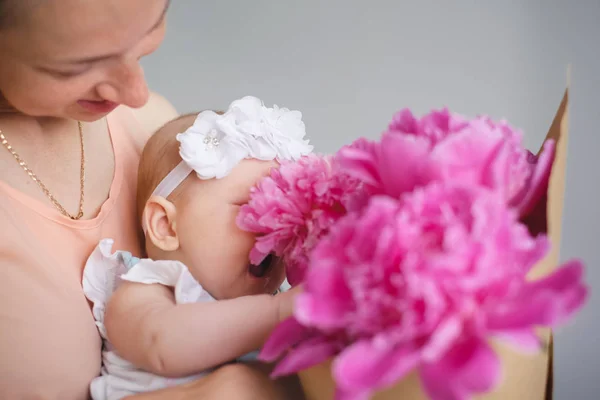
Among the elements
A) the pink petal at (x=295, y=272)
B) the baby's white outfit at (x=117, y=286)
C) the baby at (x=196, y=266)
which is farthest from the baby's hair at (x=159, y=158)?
the pink petal at (x=295, y=272)

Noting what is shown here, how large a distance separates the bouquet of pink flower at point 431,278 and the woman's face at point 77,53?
333 mm

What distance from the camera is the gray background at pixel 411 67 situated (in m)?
1.09

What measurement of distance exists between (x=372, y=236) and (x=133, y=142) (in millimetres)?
677

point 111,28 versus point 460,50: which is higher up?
point 460,50

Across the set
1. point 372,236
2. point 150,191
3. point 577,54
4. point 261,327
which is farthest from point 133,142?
point 577,54

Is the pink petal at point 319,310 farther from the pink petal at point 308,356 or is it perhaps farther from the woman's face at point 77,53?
the woman's face at point 77,53

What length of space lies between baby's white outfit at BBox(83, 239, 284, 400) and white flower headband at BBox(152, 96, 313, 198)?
121 mm

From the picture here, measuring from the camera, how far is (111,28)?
0.61m

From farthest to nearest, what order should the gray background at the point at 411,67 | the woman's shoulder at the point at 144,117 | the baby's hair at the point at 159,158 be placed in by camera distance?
the gray background at the point at 411,67 < the woman's shoulder at the point at 144,117 < the baby's hair at the point at 159,158

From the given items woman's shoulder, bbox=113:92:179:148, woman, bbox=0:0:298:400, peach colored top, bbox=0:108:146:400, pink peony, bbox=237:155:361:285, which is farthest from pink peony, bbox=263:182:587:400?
woman's shoulder, bbox=113:92:179:148

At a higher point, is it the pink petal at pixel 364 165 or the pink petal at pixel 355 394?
the pink petal at pixel 364 165

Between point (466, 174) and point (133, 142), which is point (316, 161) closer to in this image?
point (466, 174)

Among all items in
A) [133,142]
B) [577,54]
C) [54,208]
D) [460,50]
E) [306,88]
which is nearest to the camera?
[54,208]

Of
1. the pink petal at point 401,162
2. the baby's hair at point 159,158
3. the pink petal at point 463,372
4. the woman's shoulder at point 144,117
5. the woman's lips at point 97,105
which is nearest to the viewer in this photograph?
the pink petal at point 463,372
